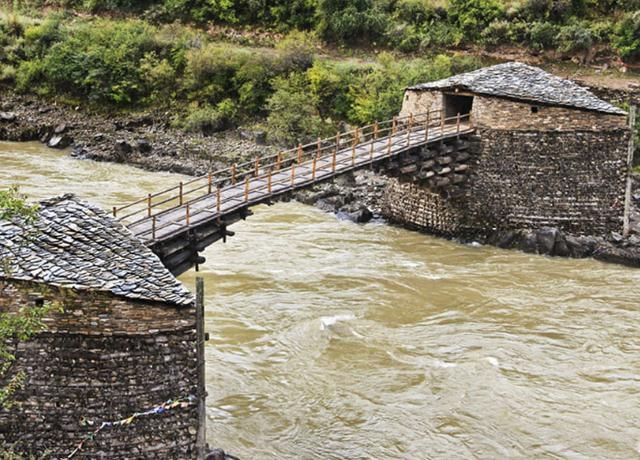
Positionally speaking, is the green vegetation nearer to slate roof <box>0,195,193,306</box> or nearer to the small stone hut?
the small stone hut

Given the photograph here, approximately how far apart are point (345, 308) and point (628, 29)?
939 inches

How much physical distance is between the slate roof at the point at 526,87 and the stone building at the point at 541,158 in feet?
0.10

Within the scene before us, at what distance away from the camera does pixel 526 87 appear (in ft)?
72.4

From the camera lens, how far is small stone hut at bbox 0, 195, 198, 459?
9750 mm

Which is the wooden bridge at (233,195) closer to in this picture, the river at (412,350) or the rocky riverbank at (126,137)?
the river at (412,350)

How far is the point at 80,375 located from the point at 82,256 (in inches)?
68.1

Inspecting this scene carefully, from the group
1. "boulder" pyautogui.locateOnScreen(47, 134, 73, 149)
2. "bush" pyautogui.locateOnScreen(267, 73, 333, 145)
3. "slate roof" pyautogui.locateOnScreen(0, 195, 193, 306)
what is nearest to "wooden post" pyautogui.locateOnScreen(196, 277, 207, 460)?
"slate roof" pyautogui.locateOnScreen(0, 195, 193, 306)

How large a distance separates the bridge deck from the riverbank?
2.82 meters

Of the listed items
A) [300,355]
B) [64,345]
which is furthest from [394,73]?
[64,345]

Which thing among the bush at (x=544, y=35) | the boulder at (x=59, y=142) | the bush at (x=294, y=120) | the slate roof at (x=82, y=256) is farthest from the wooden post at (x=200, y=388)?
the bush at (x=544, y=35)

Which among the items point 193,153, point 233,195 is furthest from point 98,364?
point 193,153

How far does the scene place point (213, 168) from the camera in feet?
103

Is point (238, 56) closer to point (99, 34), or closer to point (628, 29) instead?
point (99, 34)

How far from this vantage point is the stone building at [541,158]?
70.9ft
